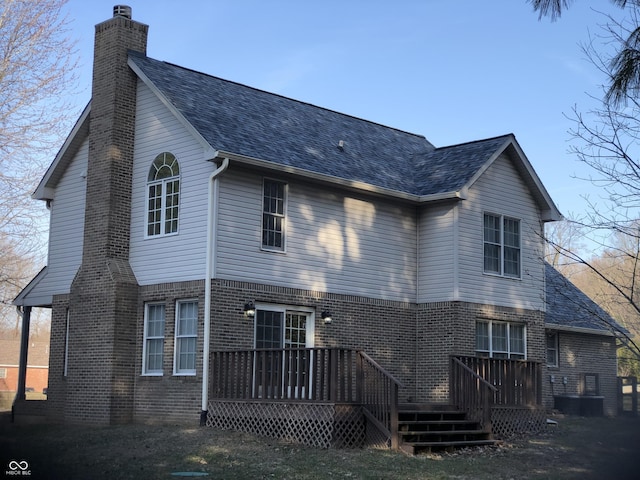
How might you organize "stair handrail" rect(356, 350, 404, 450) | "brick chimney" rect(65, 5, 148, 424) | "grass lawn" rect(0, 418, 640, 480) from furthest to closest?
1. "brick chimney" rect(65, 5, 148, 424)
2. "stair handrail" rect(356, 350, 404, 450)
3. "grass lawn" rect(0, 418, 640, 480)

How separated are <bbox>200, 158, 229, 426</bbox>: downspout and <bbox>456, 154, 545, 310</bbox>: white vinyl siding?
6650 mm

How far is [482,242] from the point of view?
22.4m

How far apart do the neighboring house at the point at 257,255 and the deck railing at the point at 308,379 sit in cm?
5

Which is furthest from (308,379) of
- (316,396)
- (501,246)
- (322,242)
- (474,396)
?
(501,246)

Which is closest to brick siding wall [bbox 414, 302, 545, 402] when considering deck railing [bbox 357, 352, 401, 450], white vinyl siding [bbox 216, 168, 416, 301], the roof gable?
white vinyl siding [bbox 216, 168, 416, 301]

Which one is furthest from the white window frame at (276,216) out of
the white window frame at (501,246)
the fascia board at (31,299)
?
the fascia board at (31,299)

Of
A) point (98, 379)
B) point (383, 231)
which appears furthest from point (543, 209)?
point (98, 379)

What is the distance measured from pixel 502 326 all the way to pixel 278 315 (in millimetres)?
6978

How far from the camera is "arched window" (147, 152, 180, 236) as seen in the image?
19.7 metres

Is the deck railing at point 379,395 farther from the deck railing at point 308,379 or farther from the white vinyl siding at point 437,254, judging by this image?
→ the white vinyl siding at point 437,254

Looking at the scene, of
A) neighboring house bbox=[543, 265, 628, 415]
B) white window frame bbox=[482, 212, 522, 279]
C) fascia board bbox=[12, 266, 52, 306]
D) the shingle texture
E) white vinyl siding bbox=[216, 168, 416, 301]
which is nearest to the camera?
white vinyl siding bbox=[216, 168, 416, 301]

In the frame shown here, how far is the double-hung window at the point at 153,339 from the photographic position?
19641 millimetres

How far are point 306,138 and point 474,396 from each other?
794 centimetres

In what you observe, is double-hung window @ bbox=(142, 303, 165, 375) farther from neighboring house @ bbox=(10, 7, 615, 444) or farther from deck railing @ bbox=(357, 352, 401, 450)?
deck railing @ bbox=(357, 352, 401, 450)
